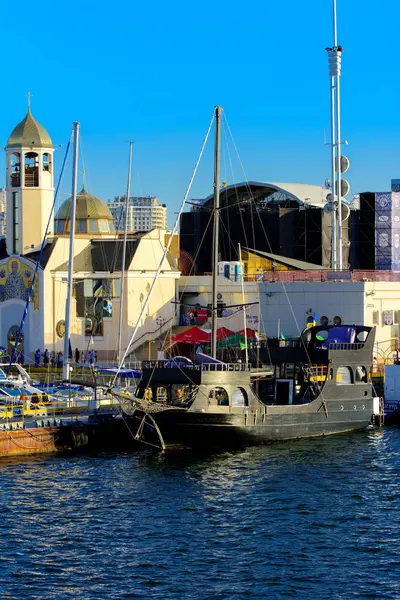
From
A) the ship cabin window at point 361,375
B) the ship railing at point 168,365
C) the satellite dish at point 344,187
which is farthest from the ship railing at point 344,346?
the satellite dish at point 344,187

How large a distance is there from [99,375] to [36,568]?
1062 inches

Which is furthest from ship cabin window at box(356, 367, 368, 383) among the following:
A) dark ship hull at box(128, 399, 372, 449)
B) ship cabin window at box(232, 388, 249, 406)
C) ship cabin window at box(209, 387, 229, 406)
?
ship cabin window at box(209, 387, 229, 406)

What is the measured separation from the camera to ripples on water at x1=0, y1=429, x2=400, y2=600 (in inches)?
1166

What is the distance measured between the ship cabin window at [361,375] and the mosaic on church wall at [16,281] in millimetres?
22647

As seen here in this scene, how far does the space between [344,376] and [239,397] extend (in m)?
6.17

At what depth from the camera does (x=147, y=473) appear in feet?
139

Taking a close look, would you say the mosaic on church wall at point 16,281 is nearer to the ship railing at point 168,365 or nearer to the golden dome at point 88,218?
the golden dome at point 88,218

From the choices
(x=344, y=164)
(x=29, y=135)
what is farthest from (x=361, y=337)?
(x=29, y=135)

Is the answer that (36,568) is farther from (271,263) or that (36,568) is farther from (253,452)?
(271,263)

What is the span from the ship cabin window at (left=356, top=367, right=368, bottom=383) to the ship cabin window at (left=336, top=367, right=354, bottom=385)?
1.28 feet

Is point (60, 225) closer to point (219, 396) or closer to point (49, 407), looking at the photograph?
point (49, 407)

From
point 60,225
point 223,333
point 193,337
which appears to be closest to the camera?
point 223,333

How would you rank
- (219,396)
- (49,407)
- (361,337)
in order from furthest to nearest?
1. (361,337)
2. (49,407)
3. (219,396)

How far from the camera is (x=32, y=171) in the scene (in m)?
70.4
